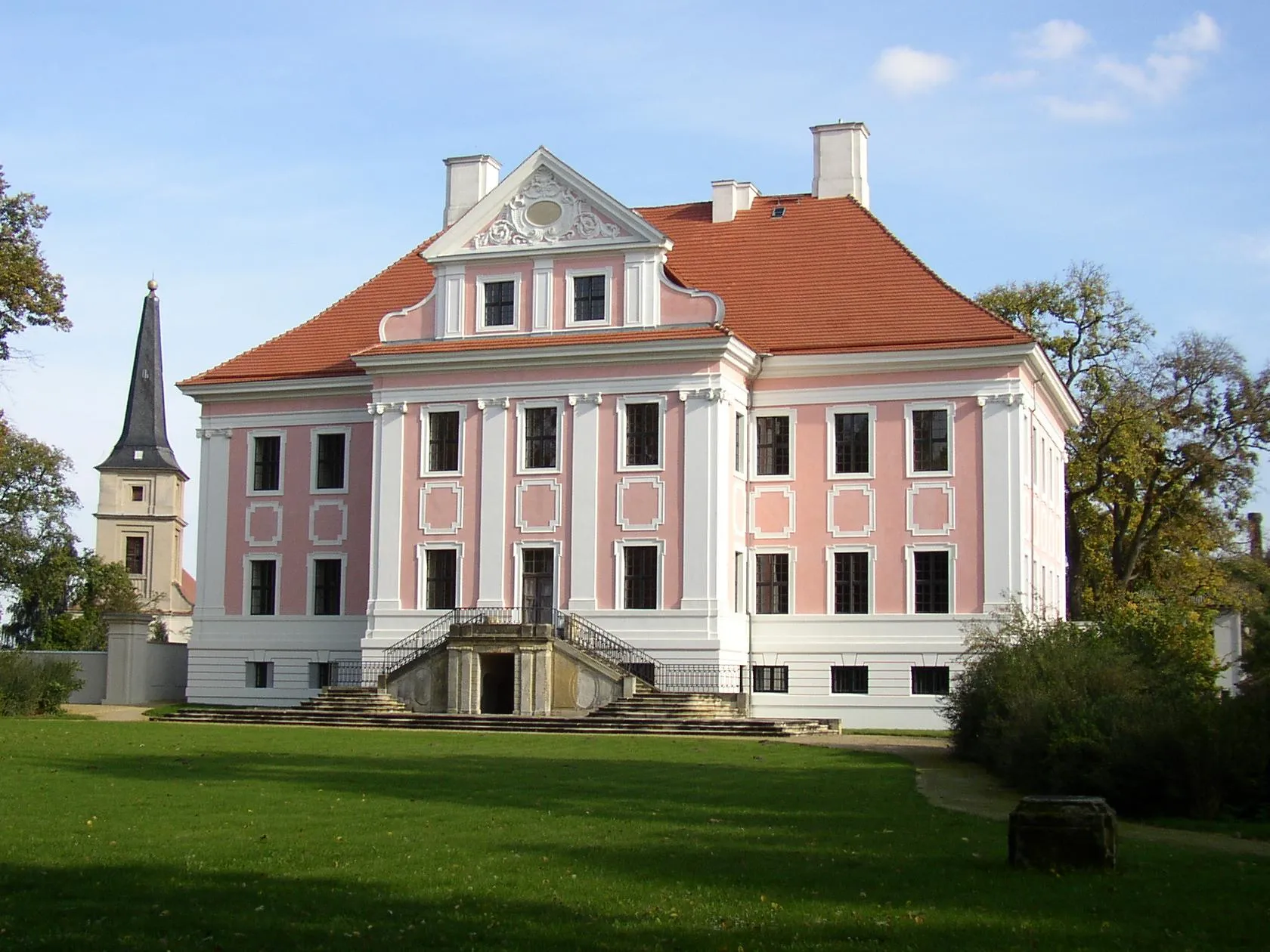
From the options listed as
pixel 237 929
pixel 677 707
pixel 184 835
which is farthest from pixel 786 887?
pixel 677 707

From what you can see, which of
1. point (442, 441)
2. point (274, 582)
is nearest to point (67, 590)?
point (274, 582)

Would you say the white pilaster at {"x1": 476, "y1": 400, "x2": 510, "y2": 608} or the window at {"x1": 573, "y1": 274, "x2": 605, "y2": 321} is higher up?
the window at {"x1": 573, "y1": 274, "x2": 605, "y2": 321}

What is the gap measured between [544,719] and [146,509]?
7366 centimetres

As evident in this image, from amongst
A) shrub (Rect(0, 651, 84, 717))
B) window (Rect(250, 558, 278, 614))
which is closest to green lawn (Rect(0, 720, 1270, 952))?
shrub (Rect(0, 651, 84, 717))

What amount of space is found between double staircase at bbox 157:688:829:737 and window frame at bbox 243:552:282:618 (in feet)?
20.7

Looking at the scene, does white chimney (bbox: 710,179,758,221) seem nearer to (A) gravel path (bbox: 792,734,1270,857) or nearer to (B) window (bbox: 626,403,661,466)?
(B) window (bbox: 626,403,661,466)

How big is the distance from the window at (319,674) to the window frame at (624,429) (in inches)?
384

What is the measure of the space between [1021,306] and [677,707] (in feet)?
76.8

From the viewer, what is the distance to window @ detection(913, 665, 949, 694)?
39.7 m

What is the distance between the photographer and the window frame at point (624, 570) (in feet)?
131

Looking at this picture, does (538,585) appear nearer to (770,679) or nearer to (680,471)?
(680,471)

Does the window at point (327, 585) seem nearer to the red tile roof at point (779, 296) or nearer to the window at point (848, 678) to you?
the red tile roof at point (779, 296)

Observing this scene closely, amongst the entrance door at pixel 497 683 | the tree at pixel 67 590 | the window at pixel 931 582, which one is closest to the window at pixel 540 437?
the entrance door at pixel 497 683

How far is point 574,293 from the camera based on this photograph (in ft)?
136
